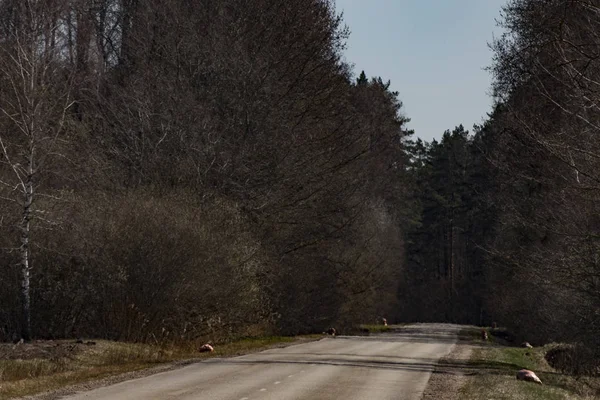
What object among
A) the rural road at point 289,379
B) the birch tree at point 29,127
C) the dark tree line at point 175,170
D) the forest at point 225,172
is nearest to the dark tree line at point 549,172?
the forest at point 225,172

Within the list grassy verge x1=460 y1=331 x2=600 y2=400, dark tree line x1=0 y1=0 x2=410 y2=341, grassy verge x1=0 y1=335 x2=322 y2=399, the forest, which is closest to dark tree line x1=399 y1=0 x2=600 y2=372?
the forest

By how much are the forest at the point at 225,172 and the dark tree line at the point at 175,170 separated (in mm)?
85

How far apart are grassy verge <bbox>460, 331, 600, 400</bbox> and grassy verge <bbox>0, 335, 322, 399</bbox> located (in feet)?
24.4

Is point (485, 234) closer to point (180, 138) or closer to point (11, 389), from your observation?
point (180, 138)

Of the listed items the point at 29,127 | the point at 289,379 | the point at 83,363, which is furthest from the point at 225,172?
the point at 289,379

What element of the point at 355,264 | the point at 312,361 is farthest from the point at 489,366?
the point at 355,264

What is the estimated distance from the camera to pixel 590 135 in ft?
75.6

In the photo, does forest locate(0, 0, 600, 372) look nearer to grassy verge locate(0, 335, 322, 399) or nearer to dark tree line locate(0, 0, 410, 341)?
dark tree line locate(0, 0, 410, 341)

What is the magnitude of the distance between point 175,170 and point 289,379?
52.0 feet

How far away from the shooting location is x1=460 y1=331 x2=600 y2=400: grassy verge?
1866 centimetres

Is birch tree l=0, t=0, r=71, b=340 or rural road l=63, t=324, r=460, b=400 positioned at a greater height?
birch tree l=0, t=0, r=71, b=340

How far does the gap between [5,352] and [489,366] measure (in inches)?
515

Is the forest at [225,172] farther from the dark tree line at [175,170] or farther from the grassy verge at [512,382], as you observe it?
the grassy verge at [512,382]

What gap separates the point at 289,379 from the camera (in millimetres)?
20062
